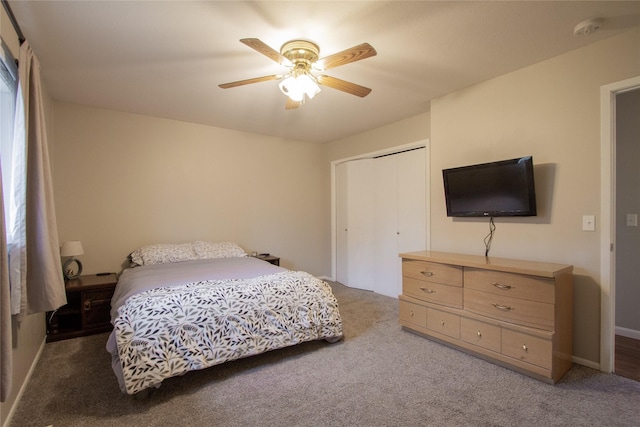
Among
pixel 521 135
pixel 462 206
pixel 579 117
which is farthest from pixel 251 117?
pixel 579 117

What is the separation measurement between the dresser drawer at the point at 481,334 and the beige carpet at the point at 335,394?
0.14m

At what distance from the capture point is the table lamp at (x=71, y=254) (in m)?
2.99

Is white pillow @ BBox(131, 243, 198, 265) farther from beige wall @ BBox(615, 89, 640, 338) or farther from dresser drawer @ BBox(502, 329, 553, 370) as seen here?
beige wall @ BBox(615, 89, 640, 338)

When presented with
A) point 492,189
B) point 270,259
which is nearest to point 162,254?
point 270,259

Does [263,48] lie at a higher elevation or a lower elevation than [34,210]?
higher

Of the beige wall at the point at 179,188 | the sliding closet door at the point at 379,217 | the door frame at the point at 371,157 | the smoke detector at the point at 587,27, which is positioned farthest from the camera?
the sliding closet door at the point at 379,217

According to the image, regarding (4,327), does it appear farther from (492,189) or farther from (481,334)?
(492,189)

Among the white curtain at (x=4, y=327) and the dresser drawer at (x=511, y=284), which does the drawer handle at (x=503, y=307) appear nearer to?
the dresser drawer at (x=511, y=284)

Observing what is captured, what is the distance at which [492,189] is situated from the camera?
2.72m

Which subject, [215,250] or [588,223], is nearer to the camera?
[588,223]

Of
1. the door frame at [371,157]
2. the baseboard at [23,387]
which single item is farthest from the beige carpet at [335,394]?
the door frame at [371,157]

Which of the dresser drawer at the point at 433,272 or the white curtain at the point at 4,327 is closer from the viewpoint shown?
the white curtain at the point at 4,327

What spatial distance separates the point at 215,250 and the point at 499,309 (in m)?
3.08

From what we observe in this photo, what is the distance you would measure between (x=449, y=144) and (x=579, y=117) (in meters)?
1.06
